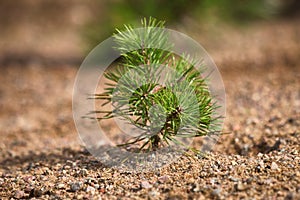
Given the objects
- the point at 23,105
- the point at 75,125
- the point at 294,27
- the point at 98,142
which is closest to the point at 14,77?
the point at 23,105

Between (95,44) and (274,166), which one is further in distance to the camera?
(95,44)

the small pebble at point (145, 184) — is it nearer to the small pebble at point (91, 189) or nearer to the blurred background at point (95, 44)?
the small pebble at point (91, 189)

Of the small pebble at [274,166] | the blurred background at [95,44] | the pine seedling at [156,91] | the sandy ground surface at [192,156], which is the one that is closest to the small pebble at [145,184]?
the sandy ground surface at [192,156]

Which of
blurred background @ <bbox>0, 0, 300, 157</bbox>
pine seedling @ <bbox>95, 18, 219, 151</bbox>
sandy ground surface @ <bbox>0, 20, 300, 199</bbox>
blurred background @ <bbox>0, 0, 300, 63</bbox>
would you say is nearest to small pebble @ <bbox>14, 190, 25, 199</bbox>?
sandy ground surface @ <bbox>0, 20, 300, 199</bbox>

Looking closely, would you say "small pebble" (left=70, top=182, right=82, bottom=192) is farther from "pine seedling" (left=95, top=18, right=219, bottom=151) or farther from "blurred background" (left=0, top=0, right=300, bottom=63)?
"blurred background" (left=0, top=0, right=300, bottom=63)

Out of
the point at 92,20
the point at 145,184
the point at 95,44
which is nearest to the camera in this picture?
the point at 145,184

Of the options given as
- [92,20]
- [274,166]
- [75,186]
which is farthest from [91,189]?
[92,20]

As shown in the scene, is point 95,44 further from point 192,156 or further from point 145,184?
point 145,184

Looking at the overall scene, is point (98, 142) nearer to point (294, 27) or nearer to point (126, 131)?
point (126, 131)
